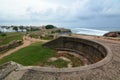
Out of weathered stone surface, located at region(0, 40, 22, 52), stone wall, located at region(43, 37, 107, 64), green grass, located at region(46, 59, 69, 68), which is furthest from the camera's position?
weathered stone surface, located at region(0, 40, 22, 52)

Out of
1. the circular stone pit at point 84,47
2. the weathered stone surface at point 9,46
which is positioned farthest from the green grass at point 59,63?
the weathered stone surface at point 9,46

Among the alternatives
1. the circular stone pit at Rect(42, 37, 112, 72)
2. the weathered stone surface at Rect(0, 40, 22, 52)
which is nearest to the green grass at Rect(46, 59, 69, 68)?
the circular stone pit at Rect(42, 37, 112, 72)

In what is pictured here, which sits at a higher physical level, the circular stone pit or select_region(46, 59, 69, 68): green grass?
the circular stone pit

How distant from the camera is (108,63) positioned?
644 cm

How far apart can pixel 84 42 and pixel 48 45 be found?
392cm

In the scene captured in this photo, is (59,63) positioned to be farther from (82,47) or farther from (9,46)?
(9,46)

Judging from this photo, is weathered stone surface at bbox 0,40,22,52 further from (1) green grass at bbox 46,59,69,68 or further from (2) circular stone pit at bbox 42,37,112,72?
(1) green grass at bbox 46,59,69,68

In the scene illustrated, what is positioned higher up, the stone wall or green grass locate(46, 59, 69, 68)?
the stone wall

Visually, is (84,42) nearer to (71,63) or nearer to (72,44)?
(72,44)

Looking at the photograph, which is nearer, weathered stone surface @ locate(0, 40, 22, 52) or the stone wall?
the stone wall

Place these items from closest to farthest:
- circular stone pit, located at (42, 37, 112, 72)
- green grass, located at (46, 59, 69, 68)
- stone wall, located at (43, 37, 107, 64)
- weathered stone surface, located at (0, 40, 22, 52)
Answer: circular stone pit, located at (42, 37, 112, 72)
green grass, located at (46, 59, 69, 68)
stone wall, located at (43, 37, 107, 64)
weathered stone surface, located at (0, 40, 22, 52)

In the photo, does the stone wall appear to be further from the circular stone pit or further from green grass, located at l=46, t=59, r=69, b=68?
green grass, located at l=46, t=59, r=69, b=68

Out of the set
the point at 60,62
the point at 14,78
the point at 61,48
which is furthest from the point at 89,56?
the point at 14,78

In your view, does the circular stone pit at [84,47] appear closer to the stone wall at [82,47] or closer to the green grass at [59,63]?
the stone wall at [82,47]
